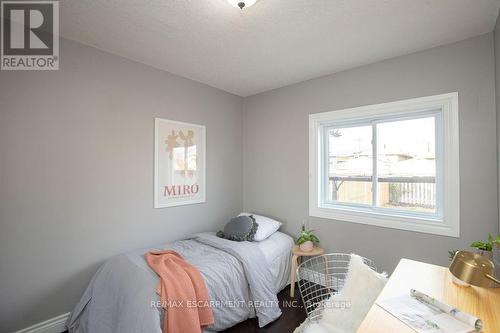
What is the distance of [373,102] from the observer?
8.41 feet

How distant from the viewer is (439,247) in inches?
85.8

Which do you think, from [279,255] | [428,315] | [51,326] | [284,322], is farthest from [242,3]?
[51,326]

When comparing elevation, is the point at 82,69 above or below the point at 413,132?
above

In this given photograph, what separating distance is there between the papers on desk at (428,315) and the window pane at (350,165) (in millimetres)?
1657

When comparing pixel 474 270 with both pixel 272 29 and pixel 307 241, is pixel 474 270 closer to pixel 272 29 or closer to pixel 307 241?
pixel 307 241

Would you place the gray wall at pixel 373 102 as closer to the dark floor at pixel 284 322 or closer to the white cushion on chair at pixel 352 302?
the dark floor at pixel 284 322

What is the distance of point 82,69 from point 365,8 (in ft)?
8.05

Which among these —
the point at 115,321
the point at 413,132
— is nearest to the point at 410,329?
the point at 115,321

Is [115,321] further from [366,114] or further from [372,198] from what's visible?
[366,114]

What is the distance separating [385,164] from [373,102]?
2.26 feet

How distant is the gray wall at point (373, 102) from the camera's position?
199 centimetres

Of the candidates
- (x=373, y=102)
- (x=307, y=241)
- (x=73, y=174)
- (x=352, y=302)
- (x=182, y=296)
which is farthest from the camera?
(x=307, y=241)

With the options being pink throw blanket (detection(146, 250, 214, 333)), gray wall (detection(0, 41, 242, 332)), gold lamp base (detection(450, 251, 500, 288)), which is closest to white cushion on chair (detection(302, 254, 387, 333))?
gold lamp base (detection(450, 251, 500, 288))

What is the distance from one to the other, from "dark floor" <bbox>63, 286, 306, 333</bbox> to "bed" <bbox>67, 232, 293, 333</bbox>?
65 millimetres
